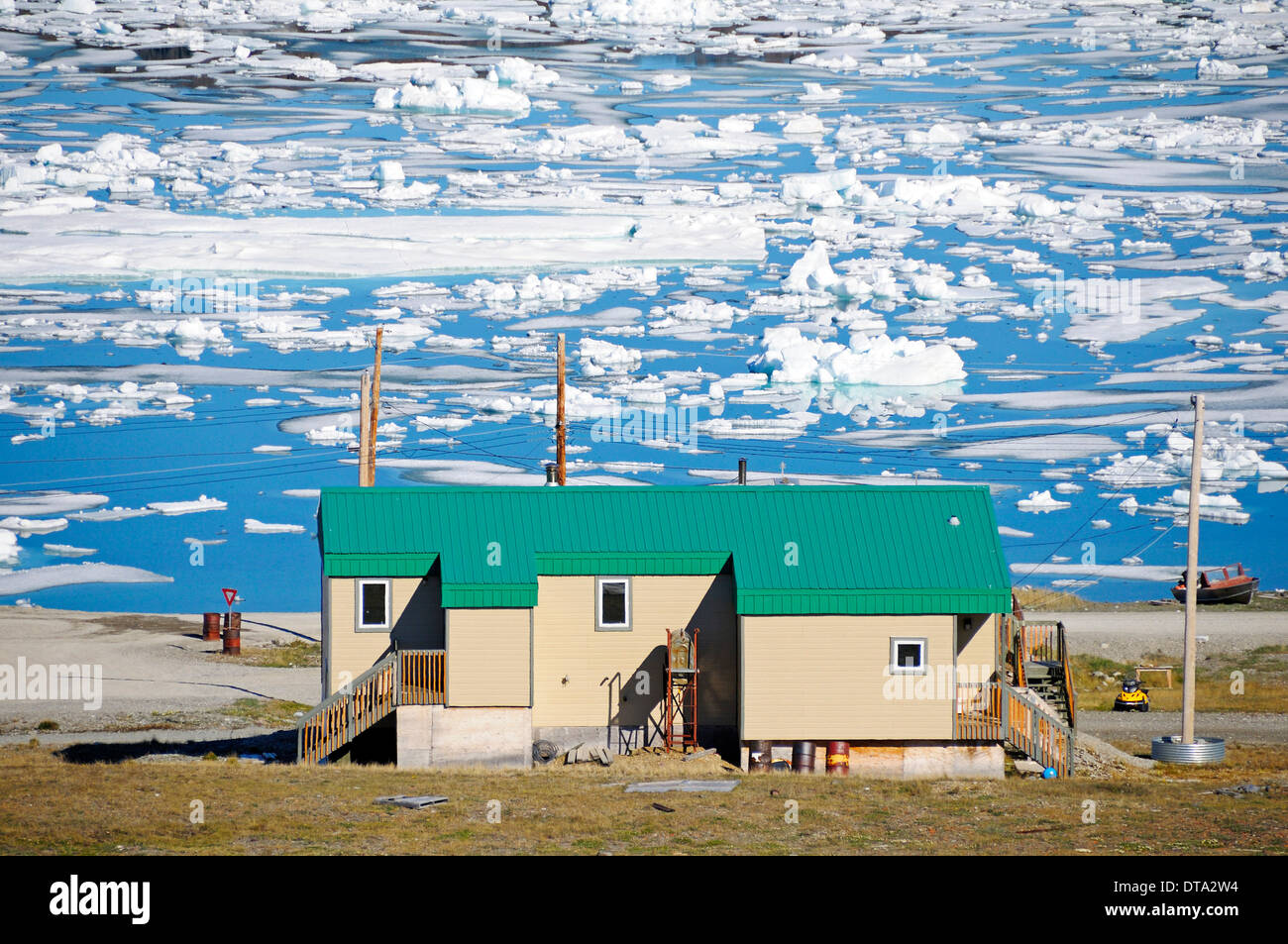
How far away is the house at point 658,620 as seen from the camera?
28.5 metres

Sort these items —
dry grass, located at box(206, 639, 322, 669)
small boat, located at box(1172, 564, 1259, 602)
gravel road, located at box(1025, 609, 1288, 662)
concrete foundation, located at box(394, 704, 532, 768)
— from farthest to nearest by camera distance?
1. small boat, located at box(1172, 564, 1259, 602)
2. gravel road, located at box(1025, 609, 1288, 662)
3. dry grass, located at box(206, 639, 322, 669)
4. concrete foundation, located at box(394, 704, 532, 768)

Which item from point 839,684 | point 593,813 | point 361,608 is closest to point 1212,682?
point 839,684

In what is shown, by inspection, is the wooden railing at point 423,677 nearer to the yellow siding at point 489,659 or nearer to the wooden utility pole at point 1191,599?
the yellow siding at point 489,659

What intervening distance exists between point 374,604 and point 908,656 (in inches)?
396

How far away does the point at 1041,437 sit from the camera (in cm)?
7262

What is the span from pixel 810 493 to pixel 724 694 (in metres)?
4.23

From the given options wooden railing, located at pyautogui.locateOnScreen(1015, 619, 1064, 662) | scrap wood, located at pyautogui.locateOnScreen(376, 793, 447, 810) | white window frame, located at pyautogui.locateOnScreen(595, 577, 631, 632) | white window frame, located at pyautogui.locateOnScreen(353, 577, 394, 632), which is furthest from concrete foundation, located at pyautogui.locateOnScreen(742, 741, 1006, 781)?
white window frame, located at pyautogui.locateOnScreen(353, 577, 394, 632)

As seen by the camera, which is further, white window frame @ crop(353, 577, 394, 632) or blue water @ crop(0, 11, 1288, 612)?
blue water @ crop(0, 11, 1288, 612)

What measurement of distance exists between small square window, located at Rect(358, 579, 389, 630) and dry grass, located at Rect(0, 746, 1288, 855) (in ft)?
9.68

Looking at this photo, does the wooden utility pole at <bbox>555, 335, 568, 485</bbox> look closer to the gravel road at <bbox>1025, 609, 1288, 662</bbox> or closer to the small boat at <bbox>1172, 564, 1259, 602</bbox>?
the gravel road at <bbox>1025, 609, 1288, 662</bbox>

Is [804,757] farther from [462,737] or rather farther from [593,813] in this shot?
[593,813]

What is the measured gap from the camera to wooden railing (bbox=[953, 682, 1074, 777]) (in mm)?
28516

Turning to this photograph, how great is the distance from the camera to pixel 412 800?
2384cm
